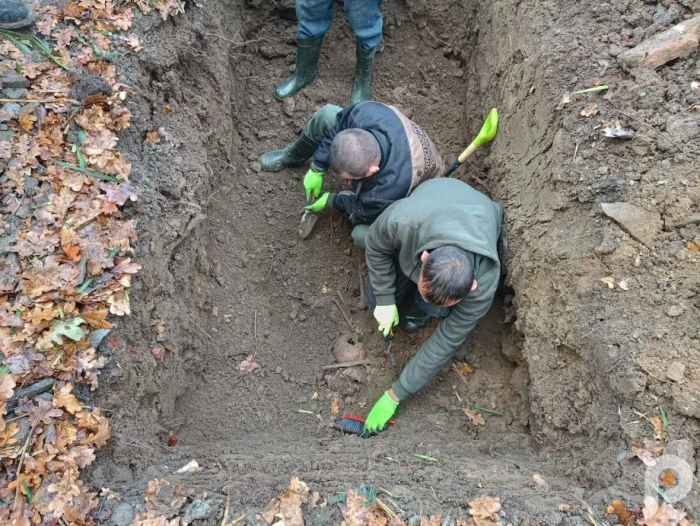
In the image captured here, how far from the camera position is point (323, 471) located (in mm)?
2592

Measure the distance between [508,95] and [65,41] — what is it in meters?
3.19

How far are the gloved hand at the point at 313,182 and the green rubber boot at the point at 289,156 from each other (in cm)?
28

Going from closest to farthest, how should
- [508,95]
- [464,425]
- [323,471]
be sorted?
[323,471] < [464,425] < [508,95]

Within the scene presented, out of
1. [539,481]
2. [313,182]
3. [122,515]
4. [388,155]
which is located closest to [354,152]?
[388,155]

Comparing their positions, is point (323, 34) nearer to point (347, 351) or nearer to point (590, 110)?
point (590, 110)

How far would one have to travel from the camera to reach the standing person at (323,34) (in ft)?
12.1

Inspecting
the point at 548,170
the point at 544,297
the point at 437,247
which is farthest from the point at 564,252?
the point at 437,247

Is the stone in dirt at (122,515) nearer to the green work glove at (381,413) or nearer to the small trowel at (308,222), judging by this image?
the green work glove at (381,413)

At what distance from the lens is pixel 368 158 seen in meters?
3.01

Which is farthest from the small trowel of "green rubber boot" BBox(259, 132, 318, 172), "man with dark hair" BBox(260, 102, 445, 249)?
"green rubber boot" BBox(259, 132, 318, 172)

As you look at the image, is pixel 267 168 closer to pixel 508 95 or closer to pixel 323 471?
pixel 508 95

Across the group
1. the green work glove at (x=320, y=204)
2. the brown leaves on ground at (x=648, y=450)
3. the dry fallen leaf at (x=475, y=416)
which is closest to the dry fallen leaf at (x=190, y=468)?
the dry fallen leaf at (x=475, y=416)

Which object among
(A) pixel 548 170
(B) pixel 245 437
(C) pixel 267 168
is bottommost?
(B) pixel 245 437

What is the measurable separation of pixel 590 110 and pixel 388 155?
1280 mm
